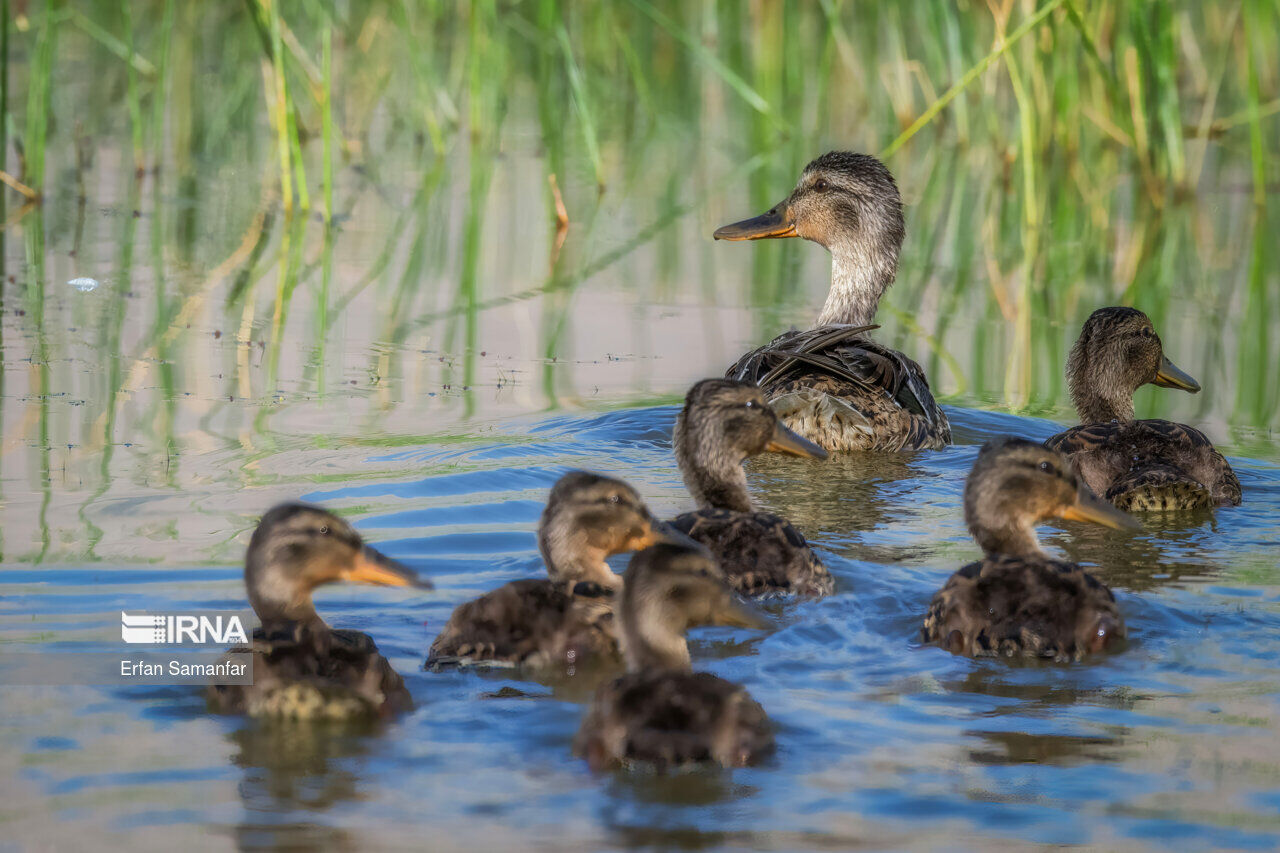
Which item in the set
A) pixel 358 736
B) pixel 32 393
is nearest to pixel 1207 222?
pixel 32 393

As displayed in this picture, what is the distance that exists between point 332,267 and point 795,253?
145 inches

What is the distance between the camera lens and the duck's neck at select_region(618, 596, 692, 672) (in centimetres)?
465

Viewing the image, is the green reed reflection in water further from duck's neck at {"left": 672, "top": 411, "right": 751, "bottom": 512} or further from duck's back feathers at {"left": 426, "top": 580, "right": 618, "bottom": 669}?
duck's back feathers at {"left": 426, "top": 580, "right": 618, "bottom": 669}

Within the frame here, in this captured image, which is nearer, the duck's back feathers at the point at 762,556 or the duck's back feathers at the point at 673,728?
the duck's back feathers at the point at 673,728

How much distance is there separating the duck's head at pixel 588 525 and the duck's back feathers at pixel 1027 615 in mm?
950

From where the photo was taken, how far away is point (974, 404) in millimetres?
8555

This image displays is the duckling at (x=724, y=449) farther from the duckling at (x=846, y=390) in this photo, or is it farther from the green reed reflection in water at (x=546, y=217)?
the green reed reflection in water at (x=546, y=217)

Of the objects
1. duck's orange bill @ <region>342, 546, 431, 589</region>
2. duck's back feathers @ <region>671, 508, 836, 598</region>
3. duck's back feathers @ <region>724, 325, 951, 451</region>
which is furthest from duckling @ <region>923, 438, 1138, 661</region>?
duck's back feathers @ <region>724, 325, 951, 451</region>

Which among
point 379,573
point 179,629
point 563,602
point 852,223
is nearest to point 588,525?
point 563,602

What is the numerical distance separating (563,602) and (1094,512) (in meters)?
2.05

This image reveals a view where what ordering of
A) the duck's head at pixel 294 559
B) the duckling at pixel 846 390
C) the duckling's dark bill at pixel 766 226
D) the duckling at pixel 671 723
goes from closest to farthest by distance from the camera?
the duckling at pixel 671 723 < the duck's head at pixel 294 559 < the duckling at pixel 846 390 < the duckling's dark bill at pixel 766 226

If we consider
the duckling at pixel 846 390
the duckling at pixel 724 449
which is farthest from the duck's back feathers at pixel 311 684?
the duckling at pixel 846 390

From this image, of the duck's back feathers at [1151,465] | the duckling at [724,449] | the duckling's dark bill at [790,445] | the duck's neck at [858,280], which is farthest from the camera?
the duck's neck at [858,280]

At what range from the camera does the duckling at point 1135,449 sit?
22.5 feet
